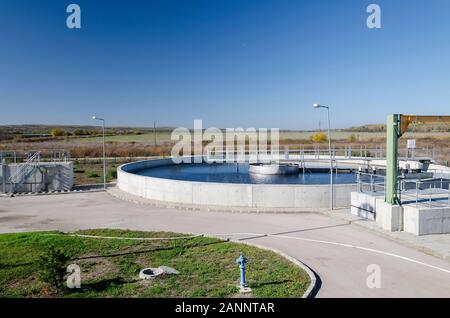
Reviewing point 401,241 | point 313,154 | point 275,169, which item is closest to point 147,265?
point 401,241

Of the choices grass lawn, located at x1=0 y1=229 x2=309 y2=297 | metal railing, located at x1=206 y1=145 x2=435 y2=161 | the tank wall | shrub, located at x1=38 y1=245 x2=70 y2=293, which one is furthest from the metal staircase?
shrub, located at x1=38 y1=245 x2=70 y2=293

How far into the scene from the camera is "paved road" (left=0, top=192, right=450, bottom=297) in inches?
366

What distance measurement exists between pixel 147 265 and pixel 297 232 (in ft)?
20.3

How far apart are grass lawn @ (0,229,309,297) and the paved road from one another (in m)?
1.09

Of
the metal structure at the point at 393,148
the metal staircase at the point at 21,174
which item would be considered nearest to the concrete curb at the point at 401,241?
the metal structure at the point at 393,148

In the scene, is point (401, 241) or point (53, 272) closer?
point (53, 272)

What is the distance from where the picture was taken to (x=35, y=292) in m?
A: 9.02

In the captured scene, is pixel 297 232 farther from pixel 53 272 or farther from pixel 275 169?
pixel 275 169

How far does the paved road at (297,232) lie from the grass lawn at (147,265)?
109cm

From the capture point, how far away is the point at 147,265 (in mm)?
10664

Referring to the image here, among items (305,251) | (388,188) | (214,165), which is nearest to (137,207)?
(305,251)

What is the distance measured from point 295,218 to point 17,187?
18899 mm

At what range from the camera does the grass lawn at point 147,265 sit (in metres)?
8.86

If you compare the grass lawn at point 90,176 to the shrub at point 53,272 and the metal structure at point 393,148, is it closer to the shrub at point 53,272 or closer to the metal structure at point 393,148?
the shrub at point 53,272
